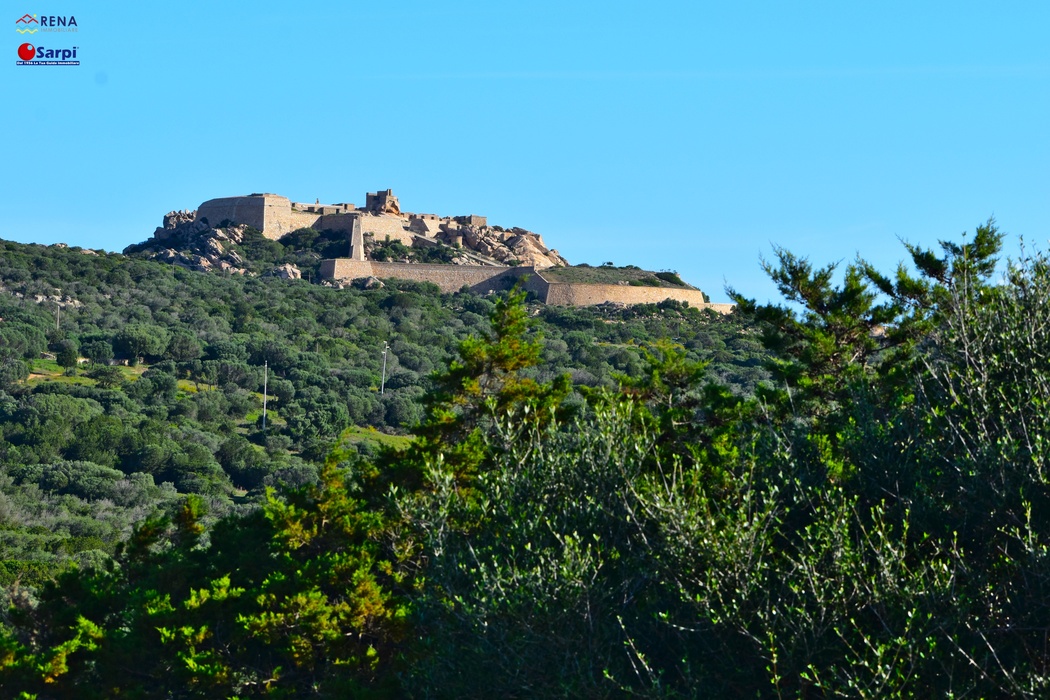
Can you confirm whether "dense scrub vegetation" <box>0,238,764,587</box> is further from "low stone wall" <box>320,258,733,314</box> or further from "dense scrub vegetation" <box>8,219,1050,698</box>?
"dense scrub vegetation" <box>8,219,1050,698</box>

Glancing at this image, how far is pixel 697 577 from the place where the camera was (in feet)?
23.7

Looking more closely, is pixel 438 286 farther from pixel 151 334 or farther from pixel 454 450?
pixel 454 450

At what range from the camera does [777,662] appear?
22.5ft

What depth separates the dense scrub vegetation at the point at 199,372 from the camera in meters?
28.2

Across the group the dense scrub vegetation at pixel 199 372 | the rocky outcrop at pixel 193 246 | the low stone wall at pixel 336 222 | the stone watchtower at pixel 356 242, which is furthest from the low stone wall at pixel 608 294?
the rocky outcrop at pixel 193 246

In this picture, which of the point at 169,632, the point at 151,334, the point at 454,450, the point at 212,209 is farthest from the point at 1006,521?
the point at 212,209

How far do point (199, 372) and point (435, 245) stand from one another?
36.1 metres

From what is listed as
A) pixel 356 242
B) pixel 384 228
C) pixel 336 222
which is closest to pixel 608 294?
pixel 356 242

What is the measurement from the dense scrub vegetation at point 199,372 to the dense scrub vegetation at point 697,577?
6.11 meters

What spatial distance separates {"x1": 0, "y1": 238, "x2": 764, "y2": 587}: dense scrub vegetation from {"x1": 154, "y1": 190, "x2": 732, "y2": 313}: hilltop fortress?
2.78 meters

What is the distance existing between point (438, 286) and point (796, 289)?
5508 cm

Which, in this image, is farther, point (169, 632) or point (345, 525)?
point (345, 525)

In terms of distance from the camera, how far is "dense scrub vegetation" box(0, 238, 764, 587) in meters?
28.2

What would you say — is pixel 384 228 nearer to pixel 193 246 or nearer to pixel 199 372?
pixel 193 246
